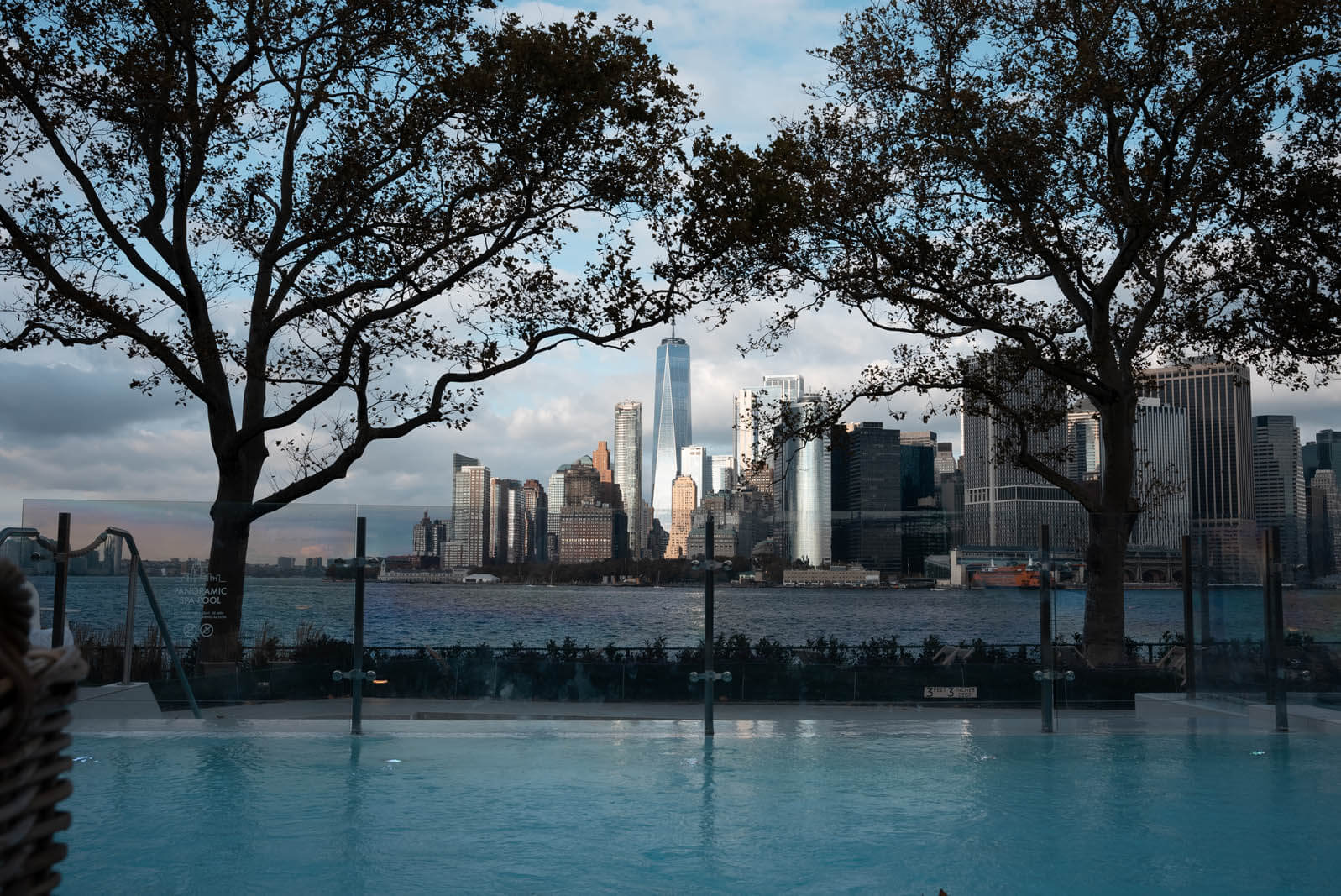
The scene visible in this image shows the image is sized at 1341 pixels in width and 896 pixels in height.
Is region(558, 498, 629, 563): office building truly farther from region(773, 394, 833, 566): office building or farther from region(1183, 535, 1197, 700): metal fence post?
region(1183, 535, 1197, 700): metal fence post

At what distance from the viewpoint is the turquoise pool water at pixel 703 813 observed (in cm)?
616

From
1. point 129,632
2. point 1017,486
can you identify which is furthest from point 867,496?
point 129,632

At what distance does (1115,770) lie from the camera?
9.52 metres

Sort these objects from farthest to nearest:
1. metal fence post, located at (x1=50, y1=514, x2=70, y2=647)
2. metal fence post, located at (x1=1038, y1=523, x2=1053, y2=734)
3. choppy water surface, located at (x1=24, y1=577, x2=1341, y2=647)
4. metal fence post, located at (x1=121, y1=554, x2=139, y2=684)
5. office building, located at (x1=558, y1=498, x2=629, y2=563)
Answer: office building, located at (x1=558, y1=498, x2=629, y2=563)
metal fence post, located at (x1=1038, y1=523, x2=1053, y2=734)
choppy water surface, located at (x1=24, y1=577, x2=1341, y2=647)
metal fence post, located at (x1=121, y1=554, x2=139, y2=684)
metal fence post, located at (x1=50, y1=514, x2=70, y2=647)

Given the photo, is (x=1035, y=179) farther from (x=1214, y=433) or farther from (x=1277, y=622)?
(x=1214, y=433)

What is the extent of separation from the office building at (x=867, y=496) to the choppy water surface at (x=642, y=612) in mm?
616

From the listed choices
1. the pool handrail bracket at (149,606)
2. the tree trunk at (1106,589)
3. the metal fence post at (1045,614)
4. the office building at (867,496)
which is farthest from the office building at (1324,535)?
the pool handrail bracket at (149,606)

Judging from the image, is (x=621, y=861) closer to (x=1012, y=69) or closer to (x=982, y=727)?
(x=982, y=727)

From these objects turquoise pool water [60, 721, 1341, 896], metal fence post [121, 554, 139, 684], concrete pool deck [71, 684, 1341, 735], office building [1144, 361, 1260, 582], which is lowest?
turquoise pool water [60, 721, 1341, 896]

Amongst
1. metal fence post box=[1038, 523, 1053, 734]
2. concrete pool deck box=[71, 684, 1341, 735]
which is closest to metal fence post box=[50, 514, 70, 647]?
concrete pool deck box=[71, 684, 1341, 735]

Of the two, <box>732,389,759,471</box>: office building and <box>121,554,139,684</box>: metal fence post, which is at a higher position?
<box>732,389,759,471</box>: office building

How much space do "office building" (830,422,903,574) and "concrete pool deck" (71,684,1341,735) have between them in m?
2.14

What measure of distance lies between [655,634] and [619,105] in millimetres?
6565

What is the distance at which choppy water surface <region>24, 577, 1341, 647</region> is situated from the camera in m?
11.5
